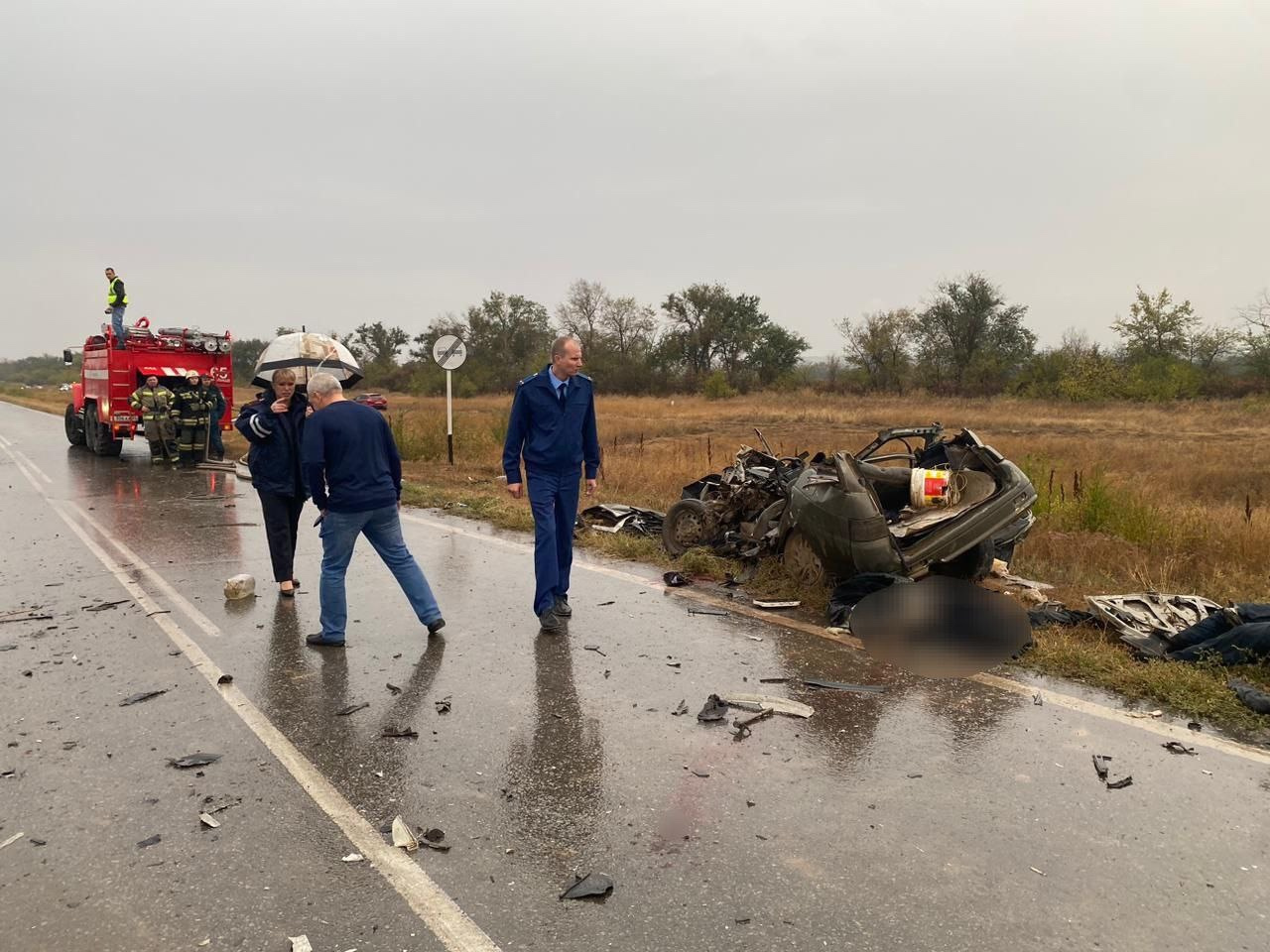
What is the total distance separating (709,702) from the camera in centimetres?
452

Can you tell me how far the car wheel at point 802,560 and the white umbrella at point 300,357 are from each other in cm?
378

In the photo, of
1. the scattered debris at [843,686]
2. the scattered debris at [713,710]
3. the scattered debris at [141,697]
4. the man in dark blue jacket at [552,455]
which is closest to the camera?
the scattered debris at [713,710]

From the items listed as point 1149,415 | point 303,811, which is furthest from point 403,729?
point 1149,415

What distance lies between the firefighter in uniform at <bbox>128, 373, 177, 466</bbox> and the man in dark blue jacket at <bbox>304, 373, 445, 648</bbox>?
12060mm

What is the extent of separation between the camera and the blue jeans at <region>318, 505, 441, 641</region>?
18.2 feet

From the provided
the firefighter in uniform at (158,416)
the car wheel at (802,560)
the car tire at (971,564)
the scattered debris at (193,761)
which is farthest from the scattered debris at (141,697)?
the firefighter in uniform at (158,416)

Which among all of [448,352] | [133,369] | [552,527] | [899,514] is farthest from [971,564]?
[133,369]

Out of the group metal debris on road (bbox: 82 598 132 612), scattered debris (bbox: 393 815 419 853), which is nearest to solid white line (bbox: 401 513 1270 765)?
scattered debris (bbox: 393 815 419 853)

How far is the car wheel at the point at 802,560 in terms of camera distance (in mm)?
6723

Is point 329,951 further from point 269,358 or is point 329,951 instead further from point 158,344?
point 158,344

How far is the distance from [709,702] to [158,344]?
16810 millimetres

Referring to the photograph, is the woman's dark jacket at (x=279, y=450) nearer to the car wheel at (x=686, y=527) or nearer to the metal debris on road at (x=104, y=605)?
the metal debris on road at (x=104, y=605)

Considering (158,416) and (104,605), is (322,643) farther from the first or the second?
(158,416)

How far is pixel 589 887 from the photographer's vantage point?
291 centimetres
